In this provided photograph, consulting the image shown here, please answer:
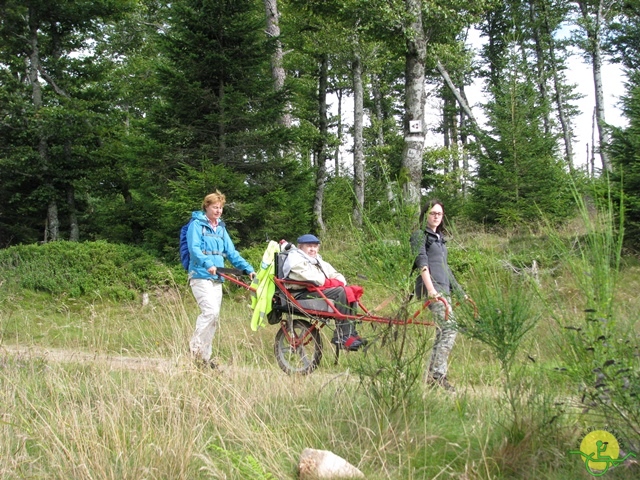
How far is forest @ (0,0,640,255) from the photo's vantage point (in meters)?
12.2

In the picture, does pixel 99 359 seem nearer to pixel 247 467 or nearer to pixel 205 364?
pixel 205 364

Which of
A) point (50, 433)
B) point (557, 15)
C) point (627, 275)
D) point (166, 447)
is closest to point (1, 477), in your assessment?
point (50, 433)

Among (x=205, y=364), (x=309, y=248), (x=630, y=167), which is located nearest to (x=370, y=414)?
(x=205, y=364)

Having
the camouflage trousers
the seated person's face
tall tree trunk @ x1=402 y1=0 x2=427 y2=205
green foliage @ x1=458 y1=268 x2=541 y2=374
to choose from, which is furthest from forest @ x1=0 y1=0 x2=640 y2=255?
green foliage @ x1=458 y1=268 x2=541 y2=374

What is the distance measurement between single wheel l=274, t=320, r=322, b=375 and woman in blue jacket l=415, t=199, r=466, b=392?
138 cm

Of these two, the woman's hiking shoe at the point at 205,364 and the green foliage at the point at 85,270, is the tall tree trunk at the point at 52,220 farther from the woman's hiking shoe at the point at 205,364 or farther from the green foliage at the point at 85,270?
the woman's hiking shoe at the point at 205,364

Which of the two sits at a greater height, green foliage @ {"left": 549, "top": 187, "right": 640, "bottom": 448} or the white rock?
green foliage @ {"left": 549, "top": 187, "right": 640, "bottom": 448}

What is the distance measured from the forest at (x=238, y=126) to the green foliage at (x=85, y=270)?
77 cm

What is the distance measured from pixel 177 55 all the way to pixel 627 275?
9.82m

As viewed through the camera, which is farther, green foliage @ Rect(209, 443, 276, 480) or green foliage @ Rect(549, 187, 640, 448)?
green foliage @ Rect(209, 443, 276, 480)

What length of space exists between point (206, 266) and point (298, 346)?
1.33 metres

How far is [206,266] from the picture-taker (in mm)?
6355

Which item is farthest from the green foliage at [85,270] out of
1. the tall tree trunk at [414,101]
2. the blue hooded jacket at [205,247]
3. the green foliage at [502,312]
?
the green foliage at [502,312]

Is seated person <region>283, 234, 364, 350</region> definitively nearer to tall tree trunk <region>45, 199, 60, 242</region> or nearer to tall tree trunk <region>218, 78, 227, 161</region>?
tall tree trunk <region>218, 78, 227, 161</region>
